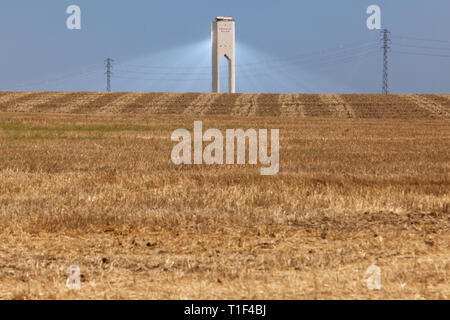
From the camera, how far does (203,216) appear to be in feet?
33.7

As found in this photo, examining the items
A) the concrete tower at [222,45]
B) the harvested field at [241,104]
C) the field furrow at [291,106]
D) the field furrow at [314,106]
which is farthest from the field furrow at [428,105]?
the concrete tower at [222,45]

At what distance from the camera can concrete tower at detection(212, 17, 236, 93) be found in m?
113

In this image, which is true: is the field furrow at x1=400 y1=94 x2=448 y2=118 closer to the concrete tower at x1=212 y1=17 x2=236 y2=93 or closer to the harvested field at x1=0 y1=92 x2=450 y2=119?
the harvested field at x1=0 y1=92 x2=450 y2=119

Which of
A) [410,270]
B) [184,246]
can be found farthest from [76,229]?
[410,270]

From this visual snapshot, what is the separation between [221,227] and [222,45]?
107 m

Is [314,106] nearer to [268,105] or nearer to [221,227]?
[268,105]

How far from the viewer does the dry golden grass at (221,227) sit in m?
6.78

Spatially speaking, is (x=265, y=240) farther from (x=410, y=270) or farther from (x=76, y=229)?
(x=76, y=229)

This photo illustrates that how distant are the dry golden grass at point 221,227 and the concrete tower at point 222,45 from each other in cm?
9432

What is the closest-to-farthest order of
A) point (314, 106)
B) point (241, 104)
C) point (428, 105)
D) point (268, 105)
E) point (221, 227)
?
1. point (221, 227)
2. point (428, 105)
3. point (314, 106)
4. point (268, 105)
5. point (241, 104)

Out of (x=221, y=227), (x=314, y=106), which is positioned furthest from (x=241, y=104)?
(x=221, y=227)

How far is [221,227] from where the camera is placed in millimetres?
9758

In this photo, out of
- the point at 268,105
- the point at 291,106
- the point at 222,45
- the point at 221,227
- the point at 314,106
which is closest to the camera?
the point at 221,227
